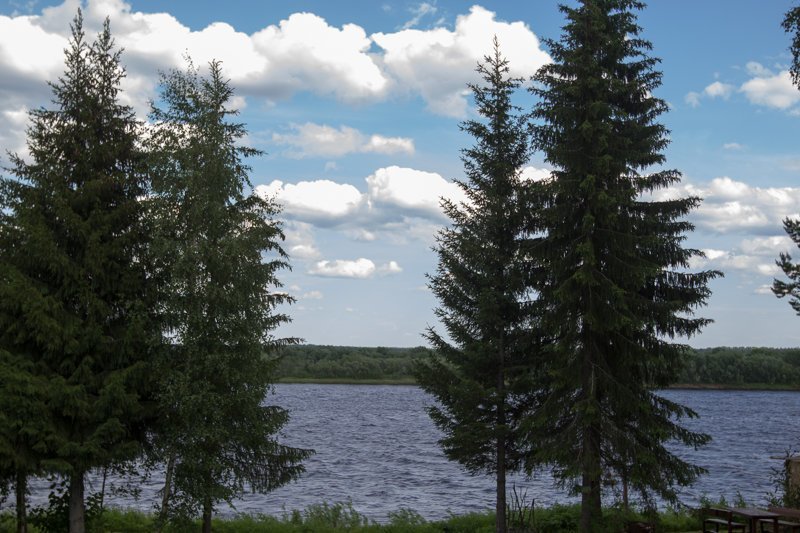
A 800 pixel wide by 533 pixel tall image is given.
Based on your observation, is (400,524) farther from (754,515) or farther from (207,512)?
(754,515)

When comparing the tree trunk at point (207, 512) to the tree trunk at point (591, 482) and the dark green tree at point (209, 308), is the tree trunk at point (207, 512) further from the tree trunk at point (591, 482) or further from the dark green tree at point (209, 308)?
the tree trunk at point (591, 482)

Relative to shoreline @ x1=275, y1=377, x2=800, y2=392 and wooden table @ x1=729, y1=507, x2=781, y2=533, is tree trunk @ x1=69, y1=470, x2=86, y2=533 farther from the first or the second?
shoreline @ x1=275, y1=377, x2=800, y2=392

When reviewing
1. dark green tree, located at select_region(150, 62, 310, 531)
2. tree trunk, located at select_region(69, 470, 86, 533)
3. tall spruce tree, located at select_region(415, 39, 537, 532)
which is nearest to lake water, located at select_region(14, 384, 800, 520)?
tall spruce tree, located at select_region(415, 39, 537, 532)

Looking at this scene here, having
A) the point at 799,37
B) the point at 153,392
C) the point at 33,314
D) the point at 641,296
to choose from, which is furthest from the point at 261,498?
the point at 799,37

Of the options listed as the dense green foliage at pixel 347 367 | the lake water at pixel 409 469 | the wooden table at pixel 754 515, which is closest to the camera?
the wooden table at pixel 754 515

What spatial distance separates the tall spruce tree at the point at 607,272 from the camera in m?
18.1

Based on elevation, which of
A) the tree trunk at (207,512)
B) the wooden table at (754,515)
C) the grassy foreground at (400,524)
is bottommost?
the grassy foreground at (400,524)

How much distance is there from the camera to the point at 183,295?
17.6 m

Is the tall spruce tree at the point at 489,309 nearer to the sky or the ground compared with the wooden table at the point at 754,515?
nearer to the sky

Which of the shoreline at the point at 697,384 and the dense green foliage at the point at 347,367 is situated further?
the dense green foliage at the point at 347,367

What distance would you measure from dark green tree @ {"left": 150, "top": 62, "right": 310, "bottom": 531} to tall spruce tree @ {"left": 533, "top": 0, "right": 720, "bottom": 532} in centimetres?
731

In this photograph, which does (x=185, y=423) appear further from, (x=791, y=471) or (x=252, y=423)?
(x=791, y=471)

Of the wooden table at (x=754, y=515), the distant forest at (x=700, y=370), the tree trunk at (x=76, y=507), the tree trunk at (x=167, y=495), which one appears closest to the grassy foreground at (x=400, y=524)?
the tree trunk at (x=76, y=507)

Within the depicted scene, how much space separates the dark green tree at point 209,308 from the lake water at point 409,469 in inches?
271
